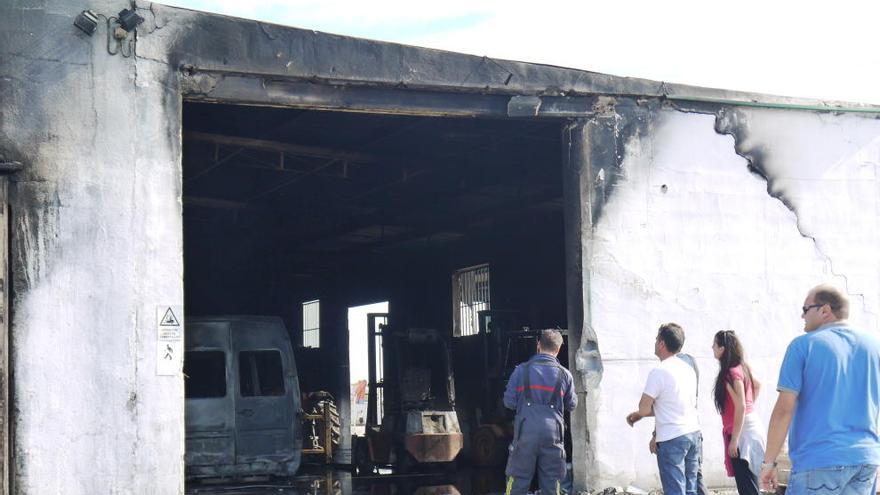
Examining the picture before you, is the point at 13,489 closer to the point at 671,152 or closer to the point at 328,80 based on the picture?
the point at 328,80

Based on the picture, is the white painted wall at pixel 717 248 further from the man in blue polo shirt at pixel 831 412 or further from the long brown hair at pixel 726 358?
the man in blue polo shirt at pixel 831 412

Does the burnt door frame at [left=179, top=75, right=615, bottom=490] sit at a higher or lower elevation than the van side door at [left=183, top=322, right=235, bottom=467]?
higher

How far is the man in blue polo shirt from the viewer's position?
588cm

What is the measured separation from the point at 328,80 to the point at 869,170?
20.7ft

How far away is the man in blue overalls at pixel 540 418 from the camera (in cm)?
909

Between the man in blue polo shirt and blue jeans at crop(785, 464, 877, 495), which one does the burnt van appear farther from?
blue jeans at crop(785, 464, 877, 495)

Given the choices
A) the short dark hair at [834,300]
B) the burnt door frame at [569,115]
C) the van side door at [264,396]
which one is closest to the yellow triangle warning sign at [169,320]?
the burnt door frame at [569,115]

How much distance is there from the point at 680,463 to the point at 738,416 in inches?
23.0

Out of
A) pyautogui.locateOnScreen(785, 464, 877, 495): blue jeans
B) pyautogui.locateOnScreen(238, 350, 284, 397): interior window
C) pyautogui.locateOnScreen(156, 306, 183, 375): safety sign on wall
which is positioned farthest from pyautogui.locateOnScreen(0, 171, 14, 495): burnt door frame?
pyautogui.locateOnScreen(238, 350, 284, 397): interior window

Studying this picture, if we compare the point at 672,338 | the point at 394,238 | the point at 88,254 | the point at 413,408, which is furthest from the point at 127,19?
the point at 394,238

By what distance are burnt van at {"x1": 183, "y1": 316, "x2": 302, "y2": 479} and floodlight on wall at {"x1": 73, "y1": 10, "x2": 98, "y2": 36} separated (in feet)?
→ 23.7

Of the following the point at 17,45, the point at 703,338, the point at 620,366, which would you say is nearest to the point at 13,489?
the point at 17,45

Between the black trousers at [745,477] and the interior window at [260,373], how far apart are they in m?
8.66

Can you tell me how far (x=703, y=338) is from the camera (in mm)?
10914
